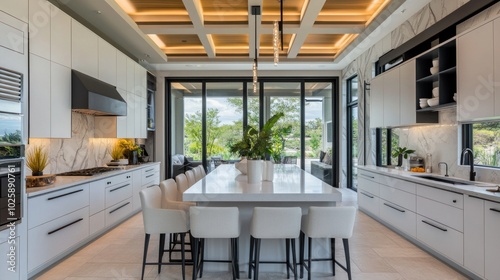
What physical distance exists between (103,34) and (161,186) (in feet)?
11.7

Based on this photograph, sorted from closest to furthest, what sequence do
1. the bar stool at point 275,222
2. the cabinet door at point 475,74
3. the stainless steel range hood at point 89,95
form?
the bar stool at point 275,222, the cabinet door at point 475,74, the stainless steel range hood at point 89,95

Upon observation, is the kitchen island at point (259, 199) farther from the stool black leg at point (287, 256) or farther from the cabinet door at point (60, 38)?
the cabinet door at point (60, 38)

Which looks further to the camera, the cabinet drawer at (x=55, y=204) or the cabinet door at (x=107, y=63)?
the cabinet door at (x=107, y=63)

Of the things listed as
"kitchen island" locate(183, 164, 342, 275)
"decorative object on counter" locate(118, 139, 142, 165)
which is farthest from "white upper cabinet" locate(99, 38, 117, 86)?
"kitchen island" locate(183, 164, 342, 275)

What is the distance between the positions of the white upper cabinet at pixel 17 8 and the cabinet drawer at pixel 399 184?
15.3ft

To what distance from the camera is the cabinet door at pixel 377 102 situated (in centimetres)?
516

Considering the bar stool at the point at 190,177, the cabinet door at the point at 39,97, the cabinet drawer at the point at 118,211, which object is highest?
the cabinet door at the point at 39,97

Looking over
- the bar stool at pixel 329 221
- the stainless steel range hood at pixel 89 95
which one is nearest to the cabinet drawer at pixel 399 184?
the bar stool at pixel 329 221

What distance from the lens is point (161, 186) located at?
3.24 m

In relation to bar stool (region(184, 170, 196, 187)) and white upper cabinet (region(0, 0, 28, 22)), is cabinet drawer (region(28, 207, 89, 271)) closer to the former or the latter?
bar stool (region(184, 170, 196, 187))

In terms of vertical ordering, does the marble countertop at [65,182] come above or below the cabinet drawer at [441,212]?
above

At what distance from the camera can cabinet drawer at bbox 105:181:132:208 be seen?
4.30m

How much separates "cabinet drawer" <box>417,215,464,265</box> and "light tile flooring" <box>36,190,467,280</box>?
17 centimetres

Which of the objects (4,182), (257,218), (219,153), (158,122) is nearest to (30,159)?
(4,182)
